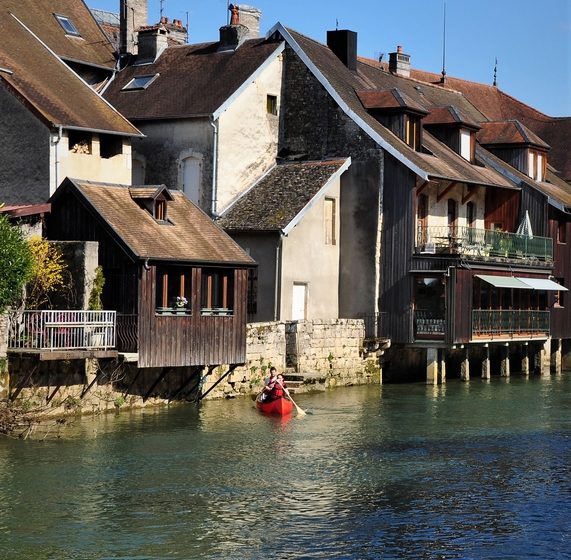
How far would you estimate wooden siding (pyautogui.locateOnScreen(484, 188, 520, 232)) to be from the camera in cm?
5547

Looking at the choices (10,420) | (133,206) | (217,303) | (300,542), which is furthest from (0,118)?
(300,542)

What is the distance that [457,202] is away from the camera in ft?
174

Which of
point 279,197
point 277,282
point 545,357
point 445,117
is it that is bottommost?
point 545,357

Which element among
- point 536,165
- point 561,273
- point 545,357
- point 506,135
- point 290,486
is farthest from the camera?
point 536,165

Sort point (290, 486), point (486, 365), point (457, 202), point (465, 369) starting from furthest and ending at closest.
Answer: point (457, 202) → point (486, 365) → point (465, 369) → point (290, 486)

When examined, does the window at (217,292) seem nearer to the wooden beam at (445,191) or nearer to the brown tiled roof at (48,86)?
the brown tiled roof at (48,86)

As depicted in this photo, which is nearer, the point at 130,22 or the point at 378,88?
the point at 378,88

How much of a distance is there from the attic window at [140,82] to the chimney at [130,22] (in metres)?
2.49

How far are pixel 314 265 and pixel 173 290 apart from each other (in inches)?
466

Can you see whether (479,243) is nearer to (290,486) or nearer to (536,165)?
(536,165)

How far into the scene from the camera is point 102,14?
64.4 meters

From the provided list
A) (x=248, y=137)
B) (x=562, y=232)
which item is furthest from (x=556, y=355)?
(x=248, y=137)

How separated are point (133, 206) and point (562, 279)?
987 inches

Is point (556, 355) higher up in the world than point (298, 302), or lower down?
lower down
